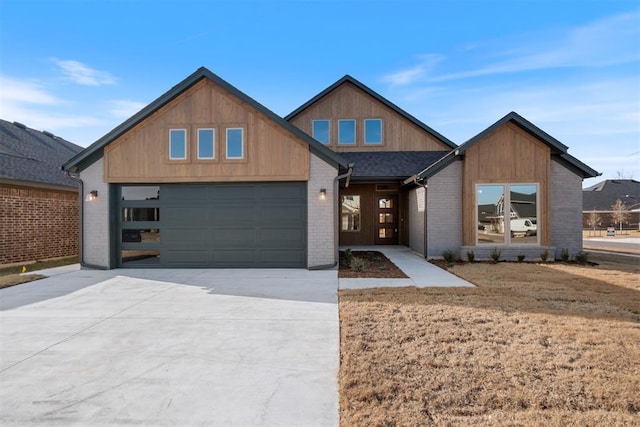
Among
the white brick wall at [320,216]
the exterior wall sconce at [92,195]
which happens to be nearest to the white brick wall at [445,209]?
the white brick wall at [320,216]

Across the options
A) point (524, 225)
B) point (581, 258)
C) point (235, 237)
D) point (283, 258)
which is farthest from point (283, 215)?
point (581, 258)

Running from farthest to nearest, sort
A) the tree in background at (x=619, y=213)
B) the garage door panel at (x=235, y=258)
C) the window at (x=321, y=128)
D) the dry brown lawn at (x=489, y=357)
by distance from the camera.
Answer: the tree in background at (x=619, y=213) < the window at (x=321, y=128) < the garage door panel at (x=235, y=258) < the dry brown lawn at (x=489, y=357)

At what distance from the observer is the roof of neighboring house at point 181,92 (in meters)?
9.29

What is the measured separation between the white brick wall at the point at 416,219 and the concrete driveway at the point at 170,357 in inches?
257

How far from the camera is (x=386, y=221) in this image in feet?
51.8

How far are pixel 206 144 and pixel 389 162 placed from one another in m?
7.69

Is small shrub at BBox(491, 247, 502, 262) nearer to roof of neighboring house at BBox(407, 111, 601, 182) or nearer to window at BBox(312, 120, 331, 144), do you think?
roof of neighboring house at BBox(407, 111, 601, 182)

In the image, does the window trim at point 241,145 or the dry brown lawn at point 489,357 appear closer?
the dry brown lawn at point 489,357

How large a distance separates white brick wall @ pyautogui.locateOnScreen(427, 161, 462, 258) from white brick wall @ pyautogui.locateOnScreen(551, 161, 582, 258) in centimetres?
319

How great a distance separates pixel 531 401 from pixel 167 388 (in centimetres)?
324

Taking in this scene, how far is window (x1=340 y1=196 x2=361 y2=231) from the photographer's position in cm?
1553

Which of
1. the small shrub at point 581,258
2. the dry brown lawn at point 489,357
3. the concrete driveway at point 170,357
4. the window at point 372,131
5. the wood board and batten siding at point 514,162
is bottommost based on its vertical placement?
the concrete driveway at point 170,357

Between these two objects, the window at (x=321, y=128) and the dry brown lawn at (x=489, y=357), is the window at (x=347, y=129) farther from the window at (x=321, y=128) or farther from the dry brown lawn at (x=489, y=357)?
the dry brown lawn at (x=489, y=357)

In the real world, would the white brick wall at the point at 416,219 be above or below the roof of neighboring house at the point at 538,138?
below
